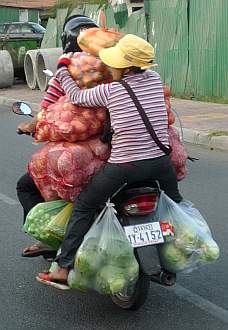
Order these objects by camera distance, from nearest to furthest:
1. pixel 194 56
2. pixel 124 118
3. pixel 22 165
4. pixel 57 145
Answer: pixel 124 118
pixel 57 145
pixel 22 165
pixel 194 56

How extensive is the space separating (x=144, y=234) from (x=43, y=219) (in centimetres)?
72

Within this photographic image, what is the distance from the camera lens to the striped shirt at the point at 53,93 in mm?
4582

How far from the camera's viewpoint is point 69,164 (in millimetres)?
4184

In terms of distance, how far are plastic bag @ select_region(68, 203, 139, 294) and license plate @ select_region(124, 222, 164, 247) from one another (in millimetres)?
44

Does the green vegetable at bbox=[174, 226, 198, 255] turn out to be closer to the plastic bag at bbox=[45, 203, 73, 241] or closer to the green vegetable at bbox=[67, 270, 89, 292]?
the green vegetable at bbox=[67, 270, 89, 292]

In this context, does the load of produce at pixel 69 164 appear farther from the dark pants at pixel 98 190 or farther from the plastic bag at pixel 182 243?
the plastic bag at pixel 182 243

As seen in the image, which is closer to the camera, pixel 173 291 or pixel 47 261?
pixel 173 291

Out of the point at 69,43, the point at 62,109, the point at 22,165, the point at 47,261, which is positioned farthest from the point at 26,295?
the point at 22,165

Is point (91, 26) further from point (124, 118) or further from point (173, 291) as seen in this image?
point (173, 291)

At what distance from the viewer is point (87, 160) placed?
13.9 ft

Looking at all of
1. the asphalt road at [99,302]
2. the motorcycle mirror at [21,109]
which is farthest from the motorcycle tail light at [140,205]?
the motorcycle mirror at [21,109]

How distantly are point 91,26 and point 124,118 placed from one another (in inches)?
43.2

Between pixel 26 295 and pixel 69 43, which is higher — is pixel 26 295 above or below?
below

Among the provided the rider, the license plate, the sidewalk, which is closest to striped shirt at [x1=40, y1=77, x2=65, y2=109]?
the rider
